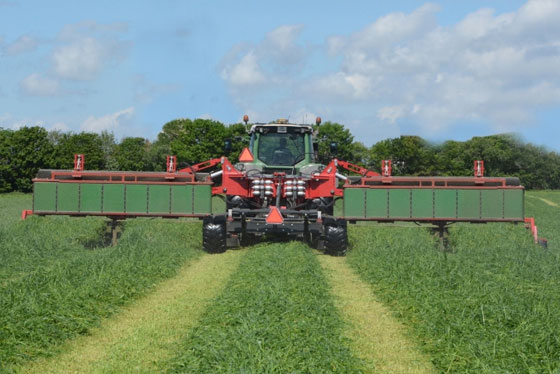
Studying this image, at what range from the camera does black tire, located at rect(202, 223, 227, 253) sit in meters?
15.4

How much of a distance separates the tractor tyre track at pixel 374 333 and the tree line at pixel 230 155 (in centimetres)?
5667

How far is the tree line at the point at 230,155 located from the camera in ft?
219

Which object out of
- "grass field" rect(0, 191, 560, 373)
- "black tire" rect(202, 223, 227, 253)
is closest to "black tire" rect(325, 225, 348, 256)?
"grass field" rect(0, 191, 560, 373)

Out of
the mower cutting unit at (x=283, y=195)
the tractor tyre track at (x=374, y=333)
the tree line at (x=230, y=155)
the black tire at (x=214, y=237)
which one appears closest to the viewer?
the tractor tyre track at (x=374, y=333)

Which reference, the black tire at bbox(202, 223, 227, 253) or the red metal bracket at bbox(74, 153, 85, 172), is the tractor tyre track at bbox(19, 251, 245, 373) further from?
the red metal bracket at bbox(74, 153, 85, 172)

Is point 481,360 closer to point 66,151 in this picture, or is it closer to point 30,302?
point 30,302

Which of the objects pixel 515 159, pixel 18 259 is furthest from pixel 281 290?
pixel 515 159

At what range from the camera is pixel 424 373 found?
639 cm

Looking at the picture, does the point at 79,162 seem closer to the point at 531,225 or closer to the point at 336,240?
the point at 336,240

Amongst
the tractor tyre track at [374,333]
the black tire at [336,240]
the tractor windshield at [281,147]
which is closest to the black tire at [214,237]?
the black tire at [336,240]

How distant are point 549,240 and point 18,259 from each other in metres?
16.6

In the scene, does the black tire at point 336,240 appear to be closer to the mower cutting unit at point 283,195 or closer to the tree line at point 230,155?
the mower cutting unit at point 283,195

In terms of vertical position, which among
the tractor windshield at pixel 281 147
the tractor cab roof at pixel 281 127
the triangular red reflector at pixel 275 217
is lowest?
the triangular red reflector at pixel 275 217

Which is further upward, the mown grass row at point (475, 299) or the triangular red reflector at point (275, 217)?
the triangular red reflector at point (275, 217)
